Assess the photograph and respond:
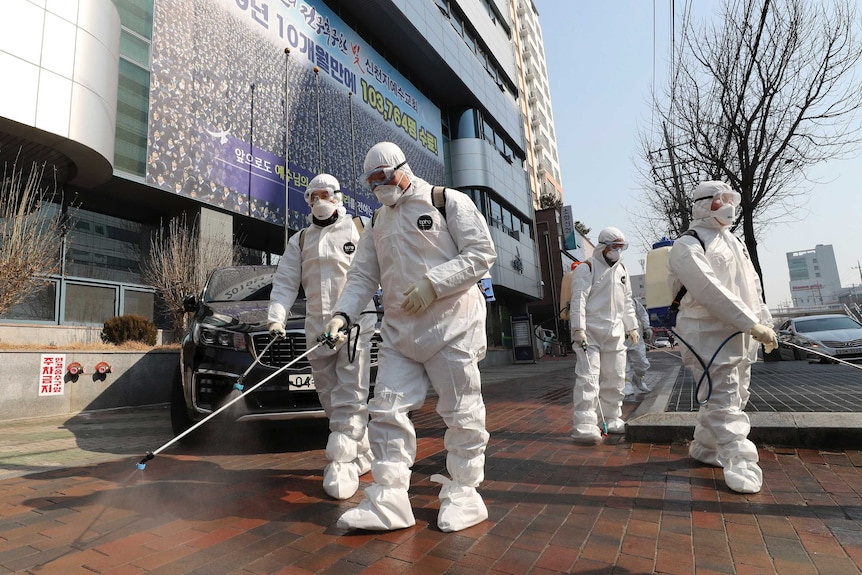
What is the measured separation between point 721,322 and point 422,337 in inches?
81.2

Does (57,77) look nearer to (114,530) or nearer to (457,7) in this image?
(114,530)

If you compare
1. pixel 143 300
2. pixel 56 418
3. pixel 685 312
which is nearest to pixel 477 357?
pixel 685 312

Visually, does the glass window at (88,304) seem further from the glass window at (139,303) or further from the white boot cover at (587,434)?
the white boot cover at (587,434)

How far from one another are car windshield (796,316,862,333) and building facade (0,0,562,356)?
43.8ft

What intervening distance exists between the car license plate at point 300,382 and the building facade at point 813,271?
478 ft

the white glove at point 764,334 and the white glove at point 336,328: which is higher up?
the white glove at point 336,328

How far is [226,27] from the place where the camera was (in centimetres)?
1362

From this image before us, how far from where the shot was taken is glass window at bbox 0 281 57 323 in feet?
30.1

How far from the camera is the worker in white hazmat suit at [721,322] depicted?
2.92 metres

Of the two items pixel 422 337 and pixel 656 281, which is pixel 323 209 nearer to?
pixel 422 337

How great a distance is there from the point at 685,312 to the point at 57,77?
11.5 metres

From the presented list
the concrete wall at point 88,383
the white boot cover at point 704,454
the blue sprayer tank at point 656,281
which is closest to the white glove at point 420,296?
the white boot cover at point 704,454

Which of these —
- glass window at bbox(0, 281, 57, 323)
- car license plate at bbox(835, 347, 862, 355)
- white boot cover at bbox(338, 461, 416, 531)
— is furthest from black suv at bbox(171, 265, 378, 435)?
car license plate at bbox(835, 347, 862, 355)

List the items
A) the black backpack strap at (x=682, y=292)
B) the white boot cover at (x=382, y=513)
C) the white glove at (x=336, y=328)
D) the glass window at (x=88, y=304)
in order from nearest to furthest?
1. the white boot cover at (x=382, y=513)
2. the white glove at (x=336, y=328)
3. the black backpack strap at (x=682, y=292)
4. the glass window at (x=88, y=304)
